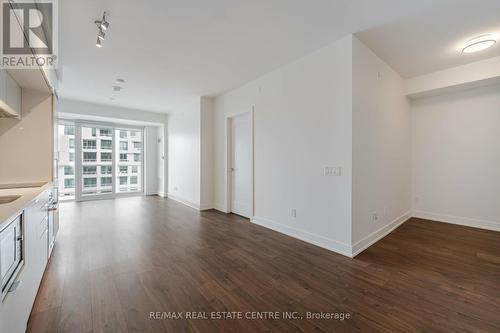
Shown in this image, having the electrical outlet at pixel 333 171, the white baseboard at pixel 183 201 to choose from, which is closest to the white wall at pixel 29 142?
the white baseboard at pixel 183 201

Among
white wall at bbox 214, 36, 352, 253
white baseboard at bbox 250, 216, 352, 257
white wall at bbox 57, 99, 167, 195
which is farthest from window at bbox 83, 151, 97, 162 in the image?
white baseboard at bbox 250, 216, 352, 257

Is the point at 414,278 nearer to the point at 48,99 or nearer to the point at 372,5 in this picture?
the point at 372,5

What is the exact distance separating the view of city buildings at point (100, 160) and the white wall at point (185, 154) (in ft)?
5.06

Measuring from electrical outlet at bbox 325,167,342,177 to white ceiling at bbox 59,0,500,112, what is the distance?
5.85 feet

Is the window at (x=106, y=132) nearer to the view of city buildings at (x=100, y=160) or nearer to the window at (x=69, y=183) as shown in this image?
the view of city buildings at (x=100, y=160)

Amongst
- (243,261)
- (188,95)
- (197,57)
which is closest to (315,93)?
(197,57)

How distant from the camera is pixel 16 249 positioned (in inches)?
53.9

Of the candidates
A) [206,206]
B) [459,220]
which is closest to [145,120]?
[206,206]

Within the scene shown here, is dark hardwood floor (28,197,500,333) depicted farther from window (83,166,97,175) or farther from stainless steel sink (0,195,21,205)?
window (83,166,97,175)

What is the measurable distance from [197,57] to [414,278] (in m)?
4.12

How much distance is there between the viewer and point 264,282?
223 cm

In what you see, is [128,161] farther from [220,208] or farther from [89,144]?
[220,208]

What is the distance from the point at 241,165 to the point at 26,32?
3655 millimetres

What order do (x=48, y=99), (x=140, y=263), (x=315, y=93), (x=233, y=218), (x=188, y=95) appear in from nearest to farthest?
1. (x=140, y=263)
2. (x=48, y=99)
3. (x=315, y=93)
4. (x=233, y=218)
5. (x=188, y=95)
